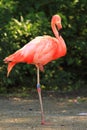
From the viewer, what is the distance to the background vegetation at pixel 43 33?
38.7 feet

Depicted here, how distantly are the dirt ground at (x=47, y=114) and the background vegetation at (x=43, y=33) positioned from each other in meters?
0.72

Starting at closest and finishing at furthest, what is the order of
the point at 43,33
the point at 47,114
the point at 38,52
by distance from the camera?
the point at 38,52, the point at 47,114, the point at 43,33

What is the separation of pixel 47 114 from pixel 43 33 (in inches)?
152

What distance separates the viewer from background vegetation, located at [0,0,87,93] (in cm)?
1179

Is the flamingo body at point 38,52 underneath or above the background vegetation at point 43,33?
above

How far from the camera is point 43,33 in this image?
39.4 feet

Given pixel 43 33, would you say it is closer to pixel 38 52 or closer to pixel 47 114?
pixel 47 114

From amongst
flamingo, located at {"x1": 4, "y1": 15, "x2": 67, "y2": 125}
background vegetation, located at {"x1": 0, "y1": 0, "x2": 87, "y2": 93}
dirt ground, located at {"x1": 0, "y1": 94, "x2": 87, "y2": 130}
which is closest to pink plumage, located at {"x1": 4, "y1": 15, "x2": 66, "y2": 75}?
flamingo, located at {"x1": 4, "y1": 15, "x2": 67, "y2": 125}

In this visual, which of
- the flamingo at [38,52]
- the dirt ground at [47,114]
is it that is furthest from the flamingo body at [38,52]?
the dirt ground at [47,114]

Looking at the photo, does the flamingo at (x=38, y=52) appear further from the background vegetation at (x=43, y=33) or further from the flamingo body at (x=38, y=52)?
the background vegetation at (x=43, y=33)

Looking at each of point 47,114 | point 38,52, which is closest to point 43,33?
point 47,114

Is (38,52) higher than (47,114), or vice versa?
(38,52)

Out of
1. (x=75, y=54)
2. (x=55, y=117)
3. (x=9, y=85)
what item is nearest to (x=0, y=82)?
(x=9, y=85)

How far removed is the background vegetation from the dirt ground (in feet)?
2.37
